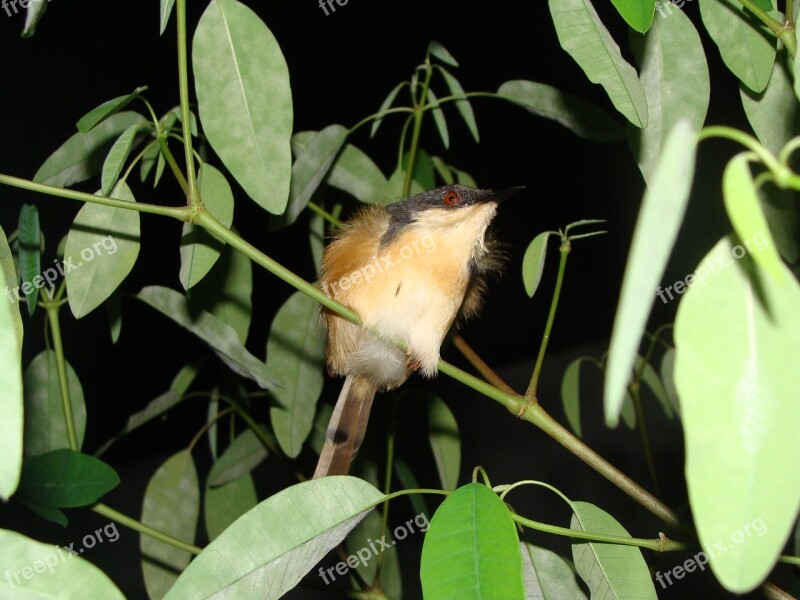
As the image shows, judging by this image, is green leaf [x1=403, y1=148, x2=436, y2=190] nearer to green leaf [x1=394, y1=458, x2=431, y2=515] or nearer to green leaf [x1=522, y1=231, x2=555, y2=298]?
green leaf [x1=522, y1=231, x2=555, y2=298]

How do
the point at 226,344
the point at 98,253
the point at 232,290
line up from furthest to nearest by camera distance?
the point at 232,290, the point at 226,344, the point at 98,253

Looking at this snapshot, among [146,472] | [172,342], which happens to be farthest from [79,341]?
[146,472]

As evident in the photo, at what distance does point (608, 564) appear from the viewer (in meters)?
1.14

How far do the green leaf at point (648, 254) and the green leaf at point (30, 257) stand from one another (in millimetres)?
1253

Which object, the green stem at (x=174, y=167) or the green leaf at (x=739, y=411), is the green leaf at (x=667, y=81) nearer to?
the green leaf at (x=739, y=411)

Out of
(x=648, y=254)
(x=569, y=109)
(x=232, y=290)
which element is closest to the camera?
(x=648, y=254)

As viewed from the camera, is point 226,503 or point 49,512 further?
point 226,503

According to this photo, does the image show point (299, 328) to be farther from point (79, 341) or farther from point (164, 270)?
point (79, 341)

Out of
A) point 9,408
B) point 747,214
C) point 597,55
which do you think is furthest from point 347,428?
point 747,214

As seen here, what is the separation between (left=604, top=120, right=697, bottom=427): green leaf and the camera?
407mm

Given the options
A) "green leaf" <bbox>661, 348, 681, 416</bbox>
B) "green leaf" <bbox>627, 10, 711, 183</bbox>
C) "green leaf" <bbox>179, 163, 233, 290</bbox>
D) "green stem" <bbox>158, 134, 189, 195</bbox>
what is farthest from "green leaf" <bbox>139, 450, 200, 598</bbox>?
"green leaf" <bbox>627, 10, 711, 183</bbox>

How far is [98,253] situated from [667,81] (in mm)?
1075

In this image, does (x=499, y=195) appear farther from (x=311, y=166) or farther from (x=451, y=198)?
(x=311, y=166)

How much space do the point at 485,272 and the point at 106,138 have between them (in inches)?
46.3
